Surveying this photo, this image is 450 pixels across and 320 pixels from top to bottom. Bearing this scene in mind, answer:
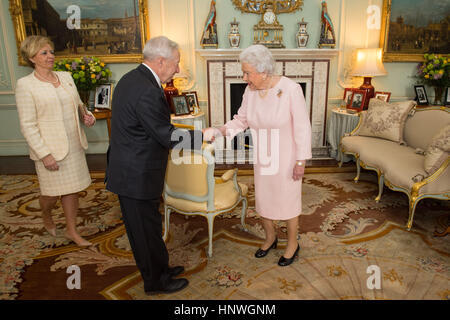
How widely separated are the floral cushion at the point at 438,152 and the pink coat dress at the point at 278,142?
1474 millimetres

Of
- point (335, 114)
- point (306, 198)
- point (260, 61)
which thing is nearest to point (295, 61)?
point (335, 114)

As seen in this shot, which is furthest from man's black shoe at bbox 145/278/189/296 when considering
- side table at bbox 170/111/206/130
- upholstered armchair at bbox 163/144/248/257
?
side table at bbox 170/111/206/130

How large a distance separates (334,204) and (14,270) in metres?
3.08

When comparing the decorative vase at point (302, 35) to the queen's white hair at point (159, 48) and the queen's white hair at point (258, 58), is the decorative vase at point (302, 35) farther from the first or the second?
the queen's white hair at point (159, 48)

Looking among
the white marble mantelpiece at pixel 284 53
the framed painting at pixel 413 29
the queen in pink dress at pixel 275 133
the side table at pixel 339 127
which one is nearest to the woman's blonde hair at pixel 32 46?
the queen in pink dress at pixel 275 133

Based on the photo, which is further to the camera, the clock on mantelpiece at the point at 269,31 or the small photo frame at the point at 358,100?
the clock on mantelpiece at the point at 269,31

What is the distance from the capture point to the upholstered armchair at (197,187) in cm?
241

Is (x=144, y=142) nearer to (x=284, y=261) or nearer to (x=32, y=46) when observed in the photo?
(x=32, y=46)

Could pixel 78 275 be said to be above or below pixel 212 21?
below

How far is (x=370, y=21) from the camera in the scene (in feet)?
17.2

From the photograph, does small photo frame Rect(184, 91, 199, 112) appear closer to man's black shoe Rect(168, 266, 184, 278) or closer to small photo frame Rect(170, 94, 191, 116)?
small photo frame Rect(170, 94, 191, 116)

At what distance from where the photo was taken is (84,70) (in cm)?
489

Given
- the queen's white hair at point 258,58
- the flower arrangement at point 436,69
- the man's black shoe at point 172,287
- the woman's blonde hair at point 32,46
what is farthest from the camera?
the flower arrangement at point 436,69
